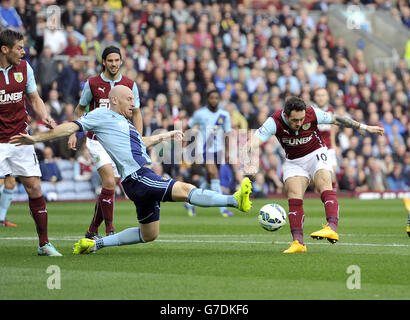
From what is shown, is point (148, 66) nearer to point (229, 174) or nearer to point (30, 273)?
point (229, 174)

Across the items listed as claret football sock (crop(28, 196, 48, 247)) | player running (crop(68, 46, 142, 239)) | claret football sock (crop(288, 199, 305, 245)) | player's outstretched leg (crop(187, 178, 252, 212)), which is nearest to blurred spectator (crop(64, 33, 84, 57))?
player running (crop(68, 46, 142, 239))

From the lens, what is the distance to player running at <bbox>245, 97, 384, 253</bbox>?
10.6 metres

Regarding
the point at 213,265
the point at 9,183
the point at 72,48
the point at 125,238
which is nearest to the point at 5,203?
the point at 9,183

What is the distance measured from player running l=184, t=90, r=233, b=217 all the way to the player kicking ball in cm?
811

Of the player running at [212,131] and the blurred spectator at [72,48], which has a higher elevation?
the blurred spectator at [72,48]

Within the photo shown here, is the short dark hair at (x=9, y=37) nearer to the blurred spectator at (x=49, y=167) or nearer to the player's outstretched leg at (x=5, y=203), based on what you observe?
the player's outstretched leg at (x=5, y=203)

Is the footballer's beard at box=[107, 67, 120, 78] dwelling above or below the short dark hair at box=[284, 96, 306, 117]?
above

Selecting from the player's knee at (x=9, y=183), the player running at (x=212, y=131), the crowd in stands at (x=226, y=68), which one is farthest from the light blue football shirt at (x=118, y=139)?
the crowd in stands at (x=226, y=68)

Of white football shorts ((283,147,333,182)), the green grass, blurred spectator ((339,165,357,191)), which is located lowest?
the green grass

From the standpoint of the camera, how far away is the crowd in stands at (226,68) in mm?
23016

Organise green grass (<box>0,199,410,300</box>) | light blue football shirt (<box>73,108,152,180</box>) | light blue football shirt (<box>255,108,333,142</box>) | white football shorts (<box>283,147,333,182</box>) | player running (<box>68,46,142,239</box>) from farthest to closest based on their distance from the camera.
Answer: player running (<box>68,46,142,239</box>), white football shorts (<box>283,147,333,182</box>), light blue football shirt (<box>255,108,333,142</box>), light blue football shirt (<box>73,108,152,180</box>), green grass (<box>0,199,410,300</box>)

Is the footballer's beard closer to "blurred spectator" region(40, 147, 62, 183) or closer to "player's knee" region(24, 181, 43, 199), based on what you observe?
"player's knee" region(24, 181, 43, 199)

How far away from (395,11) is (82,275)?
27728 mm

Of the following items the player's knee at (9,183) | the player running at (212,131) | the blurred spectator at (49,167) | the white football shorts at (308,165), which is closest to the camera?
the white football shorts at (308,165)
